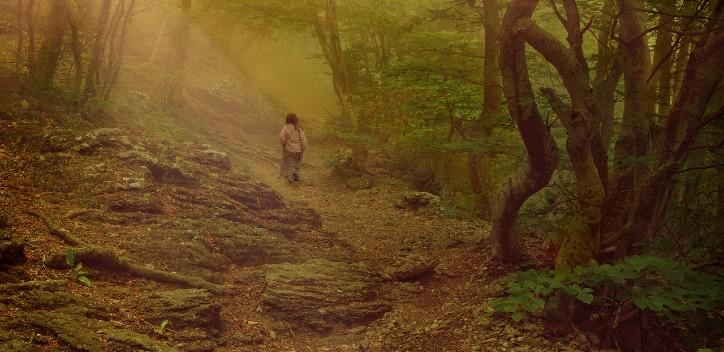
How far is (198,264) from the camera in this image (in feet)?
24.7

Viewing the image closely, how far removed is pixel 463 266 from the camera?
8883 millimetres

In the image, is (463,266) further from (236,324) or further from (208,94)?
(208,94)

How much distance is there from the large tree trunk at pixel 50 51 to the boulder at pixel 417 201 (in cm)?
878

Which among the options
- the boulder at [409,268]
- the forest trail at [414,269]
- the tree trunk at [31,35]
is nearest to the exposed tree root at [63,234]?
the forest trail at [414,269]

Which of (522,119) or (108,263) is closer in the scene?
(522,119)

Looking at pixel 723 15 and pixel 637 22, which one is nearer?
pixel 723 15

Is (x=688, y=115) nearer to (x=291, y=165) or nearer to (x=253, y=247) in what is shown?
(x=253, y=247)

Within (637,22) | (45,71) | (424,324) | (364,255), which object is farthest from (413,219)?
(45,71)

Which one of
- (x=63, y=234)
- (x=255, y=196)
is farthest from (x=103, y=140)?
(x=63, y=234)

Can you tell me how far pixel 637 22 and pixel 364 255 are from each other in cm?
602

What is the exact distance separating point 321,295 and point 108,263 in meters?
2.98

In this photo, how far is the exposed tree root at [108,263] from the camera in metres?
6.15

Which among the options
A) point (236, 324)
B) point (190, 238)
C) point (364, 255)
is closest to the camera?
point (236, 324)

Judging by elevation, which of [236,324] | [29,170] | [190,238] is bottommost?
[236,324]
